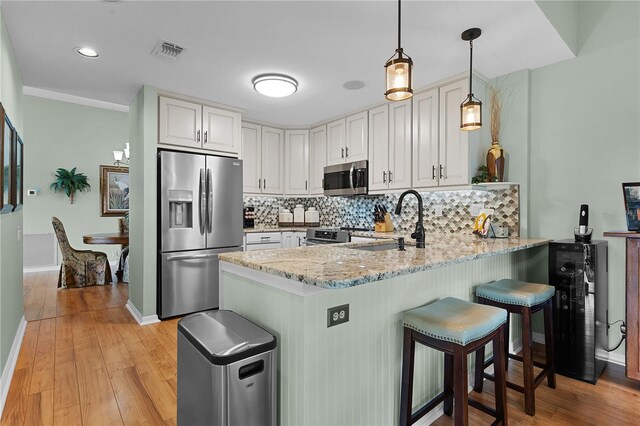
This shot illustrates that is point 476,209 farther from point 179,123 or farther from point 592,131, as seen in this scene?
point 179,123

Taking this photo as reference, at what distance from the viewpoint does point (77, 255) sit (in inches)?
199

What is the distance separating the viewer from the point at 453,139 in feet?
10.5

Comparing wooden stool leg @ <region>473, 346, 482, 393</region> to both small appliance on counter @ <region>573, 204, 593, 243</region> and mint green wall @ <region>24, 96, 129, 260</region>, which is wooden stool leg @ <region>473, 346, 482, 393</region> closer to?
small appliance on counter @ <region>573, 204, 593, 243</region>

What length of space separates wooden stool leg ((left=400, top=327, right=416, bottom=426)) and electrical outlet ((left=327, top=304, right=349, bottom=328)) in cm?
38

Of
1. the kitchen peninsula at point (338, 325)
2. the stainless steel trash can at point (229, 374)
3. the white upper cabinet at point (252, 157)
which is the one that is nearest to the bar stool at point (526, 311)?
the kitchen peninsula at point (338, 325)

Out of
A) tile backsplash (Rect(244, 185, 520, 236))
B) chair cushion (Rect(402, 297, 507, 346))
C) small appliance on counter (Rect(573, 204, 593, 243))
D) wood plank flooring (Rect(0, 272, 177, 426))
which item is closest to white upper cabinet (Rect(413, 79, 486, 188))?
tile backsplash (Rect(244, 185, 520, 236))

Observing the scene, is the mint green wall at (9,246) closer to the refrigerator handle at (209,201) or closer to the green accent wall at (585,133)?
the refrigerator handle at (209,201)

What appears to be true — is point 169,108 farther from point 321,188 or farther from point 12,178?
point 321,188

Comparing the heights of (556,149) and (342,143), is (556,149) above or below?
below

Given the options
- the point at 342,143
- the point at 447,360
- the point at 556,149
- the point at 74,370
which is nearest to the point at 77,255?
the point at 74,370

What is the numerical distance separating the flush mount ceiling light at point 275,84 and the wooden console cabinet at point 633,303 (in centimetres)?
294

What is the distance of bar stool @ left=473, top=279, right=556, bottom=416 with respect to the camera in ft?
6.43

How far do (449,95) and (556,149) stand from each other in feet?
3.52

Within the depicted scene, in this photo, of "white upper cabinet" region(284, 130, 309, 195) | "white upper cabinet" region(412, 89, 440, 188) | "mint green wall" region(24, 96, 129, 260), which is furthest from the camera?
"mint green wall" region(24, 96, 129, 260)
